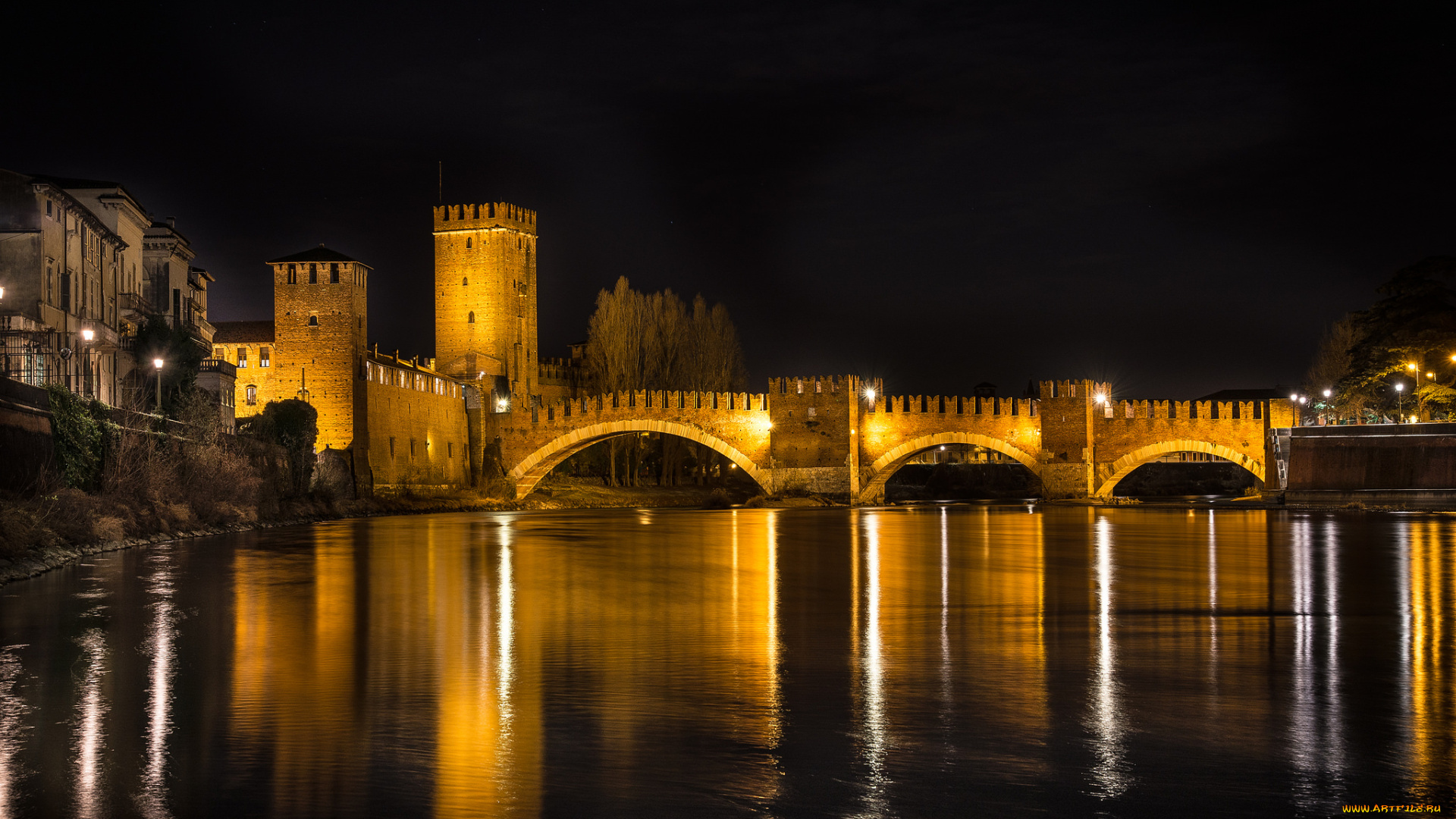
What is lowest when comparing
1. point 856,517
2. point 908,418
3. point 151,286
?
point 856,517

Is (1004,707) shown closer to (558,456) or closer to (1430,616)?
(1430,616)

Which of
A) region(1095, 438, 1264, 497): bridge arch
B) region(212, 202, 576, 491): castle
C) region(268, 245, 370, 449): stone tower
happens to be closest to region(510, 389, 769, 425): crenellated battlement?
region(212, 202, 576, 491): castle

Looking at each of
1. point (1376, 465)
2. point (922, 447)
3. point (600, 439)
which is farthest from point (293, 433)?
point (1376, 465)

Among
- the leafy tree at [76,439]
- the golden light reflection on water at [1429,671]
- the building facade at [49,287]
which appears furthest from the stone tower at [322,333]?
the golden light reflection on water at [1429,671]

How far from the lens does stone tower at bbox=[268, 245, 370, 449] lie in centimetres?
3800

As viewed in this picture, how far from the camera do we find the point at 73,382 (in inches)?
1052

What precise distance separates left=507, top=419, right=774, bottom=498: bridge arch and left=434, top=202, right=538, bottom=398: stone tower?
5.54 metres

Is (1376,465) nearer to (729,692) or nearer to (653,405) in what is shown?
(653,405)

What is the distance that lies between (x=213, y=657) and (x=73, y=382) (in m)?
21.7

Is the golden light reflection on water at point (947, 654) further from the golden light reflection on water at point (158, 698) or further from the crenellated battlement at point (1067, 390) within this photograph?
the crenellated battlement at point (1067, 390)

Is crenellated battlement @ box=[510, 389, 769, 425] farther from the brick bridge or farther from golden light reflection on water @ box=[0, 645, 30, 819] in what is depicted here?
golden light reflection on water @ box=[0, 645, 30, 819]

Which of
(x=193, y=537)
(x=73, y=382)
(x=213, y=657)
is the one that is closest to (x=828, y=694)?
(x=213, y=657)

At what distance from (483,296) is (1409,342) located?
32693mm

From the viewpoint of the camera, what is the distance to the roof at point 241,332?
4369 centimetres
